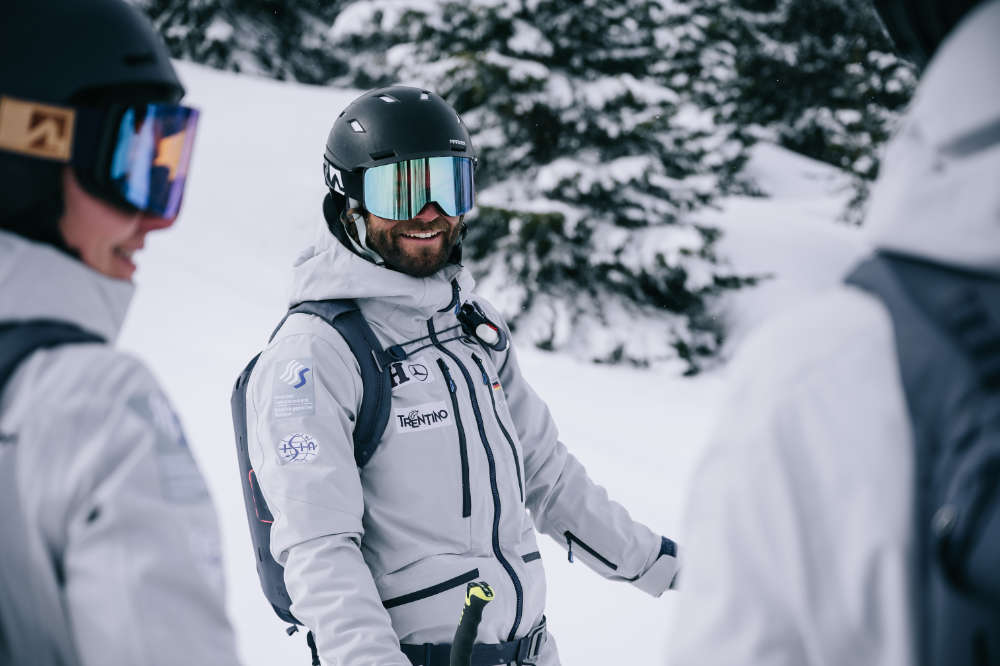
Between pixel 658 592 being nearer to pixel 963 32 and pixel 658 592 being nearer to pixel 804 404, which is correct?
pixel 804 404

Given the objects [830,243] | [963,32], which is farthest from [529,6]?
[963,32]

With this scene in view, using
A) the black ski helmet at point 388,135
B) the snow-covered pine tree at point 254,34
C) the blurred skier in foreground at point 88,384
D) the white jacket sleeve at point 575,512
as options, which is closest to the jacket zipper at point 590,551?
the white jacket sleeve at point 575,512

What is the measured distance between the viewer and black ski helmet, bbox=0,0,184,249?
1183 mm

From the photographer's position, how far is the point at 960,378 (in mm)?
760

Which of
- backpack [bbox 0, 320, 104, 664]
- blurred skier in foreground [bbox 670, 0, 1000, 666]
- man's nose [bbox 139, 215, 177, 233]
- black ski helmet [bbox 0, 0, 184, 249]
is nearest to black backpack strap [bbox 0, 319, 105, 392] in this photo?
backpack [bbox 0, 320, 104, 664]

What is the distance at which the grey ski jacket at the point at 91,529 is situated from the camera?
3.38 ft

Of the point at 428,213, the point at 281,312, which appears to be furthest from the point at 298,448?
the point at 281,312

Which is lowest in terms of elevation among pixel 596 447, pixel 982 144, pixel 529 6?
pixel 596 447

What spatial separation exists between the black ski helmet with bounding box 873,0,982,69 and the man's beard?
1.73 meters

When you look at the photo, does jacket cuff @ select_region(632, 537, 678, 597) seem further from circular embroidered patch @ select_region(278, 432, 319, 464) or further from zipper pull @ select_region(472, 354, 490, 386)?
circular embroidered patch @ select_region(278, 432, 319, 464)

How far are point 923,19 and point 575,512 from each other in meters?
1.98

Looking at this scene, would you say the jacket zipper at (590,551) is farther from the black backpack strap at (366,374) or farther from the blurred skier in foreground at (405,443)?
the black backpack strap at (366,374)

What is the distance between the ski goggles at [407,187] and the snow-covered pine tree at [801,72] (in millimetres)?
11894

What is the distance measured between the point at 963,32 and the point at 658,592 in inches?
86.0
